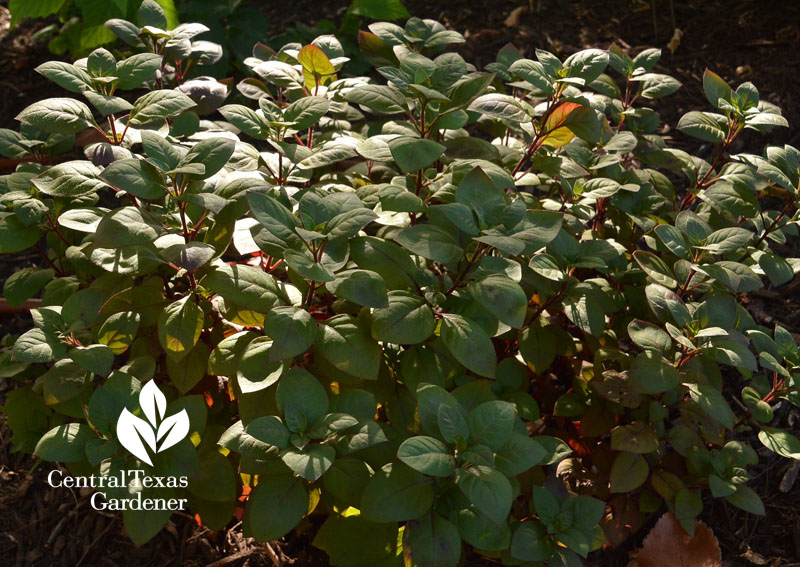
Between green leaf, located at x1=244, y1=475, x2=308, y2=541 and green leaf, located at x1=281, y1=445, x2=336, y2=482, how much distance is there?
0.12m

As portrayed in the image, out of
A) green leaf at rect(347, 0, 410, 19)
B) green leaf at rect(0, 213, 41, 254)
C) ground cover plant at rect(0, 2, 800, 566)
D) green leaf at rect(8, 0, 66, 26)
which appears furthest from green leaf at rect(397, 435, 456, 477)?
green leaf at rect(8, 0, 66, 26)

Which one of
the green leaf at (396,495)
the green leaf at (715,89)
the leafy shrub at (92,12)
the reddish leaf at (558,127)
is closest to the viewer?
the green leaf at (396,495)

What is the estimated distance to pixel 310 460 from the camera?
1.44 meters

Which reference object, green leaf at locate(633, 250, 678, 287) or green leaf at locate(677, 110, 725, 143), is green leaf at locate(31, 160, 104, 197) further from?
green leaf at locate(677, 110, 725, 143)

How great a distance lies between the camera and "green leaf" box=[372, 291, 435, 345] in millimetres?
1552

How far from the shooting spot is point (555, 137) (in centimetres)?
197

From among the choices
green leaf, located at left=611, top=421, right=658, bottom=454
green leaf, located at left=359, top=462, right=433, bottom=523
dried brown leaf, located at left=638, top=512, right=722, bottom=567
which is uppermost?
green leaf, located at left=359, top=462, right=433, bottom=523

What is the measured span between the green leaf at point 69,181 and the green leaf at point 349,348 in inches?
25.1

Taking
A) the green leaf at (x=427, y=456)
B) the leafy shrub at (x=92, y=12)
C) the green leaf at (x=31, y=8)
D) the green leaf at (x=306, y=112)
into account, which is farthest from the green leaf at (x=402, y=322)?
the green leaf at (x=31, y=8)

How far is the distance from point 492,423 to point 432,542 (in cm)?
28

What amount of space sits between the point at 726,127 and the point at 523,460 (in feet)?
Answer: 4.13

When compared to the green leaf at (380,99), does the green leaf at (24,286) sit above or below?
below

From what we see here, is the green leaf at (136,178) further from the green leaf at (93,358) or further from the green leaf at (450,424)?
the green leaf at (450,424)

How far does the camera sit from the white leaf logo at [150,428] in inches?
62.4
